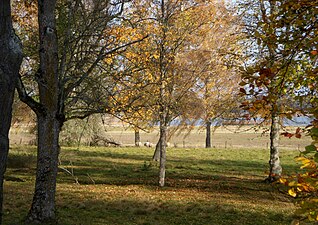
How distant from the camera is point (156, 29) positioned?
13.8m

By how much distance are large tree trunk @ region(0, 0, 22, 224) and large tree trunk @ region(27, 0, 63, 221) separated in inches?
200

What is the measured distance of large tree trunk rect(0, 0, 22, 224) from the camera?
2557mm

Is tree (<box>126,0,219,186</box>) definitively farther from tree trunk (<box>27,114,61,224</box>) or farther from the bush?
the bush

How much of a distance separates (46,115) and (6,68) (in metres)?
5.21

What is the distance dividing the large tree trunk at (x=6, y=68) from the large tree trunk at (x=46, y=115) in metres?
5.08

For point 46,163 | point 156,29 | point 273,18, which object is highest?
point 156,29

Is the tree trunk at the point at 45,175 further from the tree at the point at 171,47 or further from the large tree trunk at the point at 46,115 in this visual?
the tree at the point at 171,47

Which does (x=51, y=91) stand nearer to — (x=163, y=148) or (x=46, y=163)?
(x=46, y=163)

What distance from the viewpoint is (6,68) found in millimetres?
2574

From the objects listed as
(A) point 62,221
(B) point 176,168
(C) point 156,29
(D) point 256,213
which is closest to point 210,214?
(D) point 256,213

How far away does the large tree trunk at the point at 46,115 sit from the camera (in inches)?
298

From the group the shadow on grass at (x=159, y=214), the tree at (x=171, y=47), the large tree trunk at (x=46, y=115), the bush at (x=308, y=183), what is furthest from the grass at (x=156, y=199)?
the bush at (x=308, y=183)

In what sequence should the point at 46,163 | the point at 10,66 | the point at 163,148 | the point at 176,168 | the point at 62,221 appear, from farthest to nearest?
the point at 176,168, the point at 163,148, the point at 62,221, the point at 46,163, the point at 10,66

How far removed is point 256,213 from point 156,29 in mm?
7532
